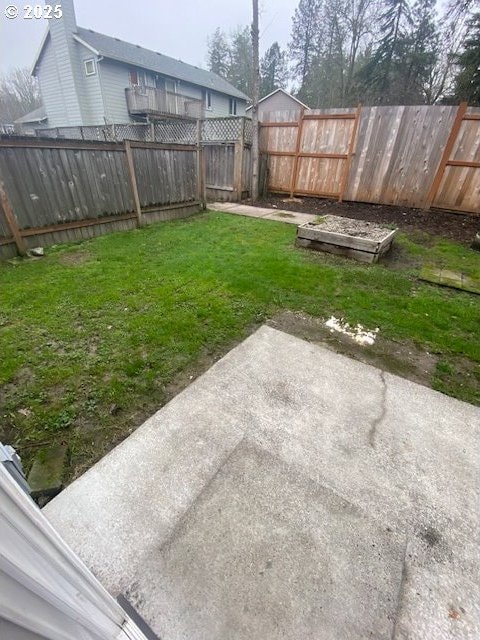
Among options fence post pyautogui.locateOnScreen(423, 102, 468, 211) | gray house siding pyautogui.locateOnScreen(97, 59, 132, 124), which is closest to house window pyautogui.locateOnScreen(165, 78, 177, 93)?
gray house siding pyautogui.locateOnScreen(97, 59, 132, 124)

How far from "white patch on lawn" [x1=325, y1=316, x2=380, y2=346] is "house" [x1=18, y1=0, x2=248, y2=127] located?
16.1 m

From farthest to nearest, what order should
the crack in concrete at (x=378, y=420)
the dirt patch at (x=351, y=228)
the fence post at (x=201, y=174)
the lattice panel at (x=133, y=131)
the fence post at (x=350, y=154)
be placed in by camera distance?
the lattice panel at (x=133, y=131), the fence post at (x=350, y=154), the fence post at (x=201, y=174), the dirt patch at (x=351, y=228), the crack in concrete at (x=378, y=420)

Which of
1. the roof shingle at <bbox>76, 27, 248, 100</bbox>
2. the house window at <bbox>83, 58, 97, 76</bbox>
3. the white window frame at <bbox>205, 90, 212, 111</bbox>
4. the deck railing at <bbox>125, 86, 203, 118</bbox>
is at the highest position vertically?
the roof shingle at <bbox>76, 27, 248, 100</bbox>

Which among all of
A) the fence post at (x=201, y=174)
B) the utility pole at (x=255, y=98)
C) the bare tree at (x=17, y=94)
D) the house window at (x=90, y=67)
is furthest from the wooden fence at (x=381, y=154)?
the bare tree at (x=17, y=94)

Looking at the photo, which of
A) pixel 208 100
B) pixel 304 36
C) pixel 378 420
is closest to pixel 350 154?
pixel 378 420

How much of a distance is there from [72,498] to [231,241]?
4.49m

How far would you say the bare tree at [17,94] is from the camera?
88.3 ft

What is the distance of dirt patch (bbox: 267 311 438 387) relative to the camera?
2398 mm

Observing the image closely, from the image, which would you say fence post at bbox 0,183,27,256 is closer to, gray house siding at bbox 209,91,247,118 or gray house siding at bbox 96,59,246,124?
gray house siding at bbox 96,59,246,124

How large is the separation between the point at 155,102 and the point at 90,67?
3.49 m

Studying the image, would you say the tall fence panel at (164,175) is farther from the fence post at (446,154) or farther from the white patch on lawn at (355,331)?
the fence post at (446,154)

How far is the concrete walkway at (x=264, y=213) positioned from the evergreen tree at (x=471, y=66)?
33.8 ft

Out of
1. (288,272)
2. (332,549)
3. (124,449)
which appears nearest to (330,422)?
(332,549)

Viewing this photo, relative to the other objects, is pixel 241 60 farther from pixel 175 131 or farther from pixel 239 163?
pixel 239 163
